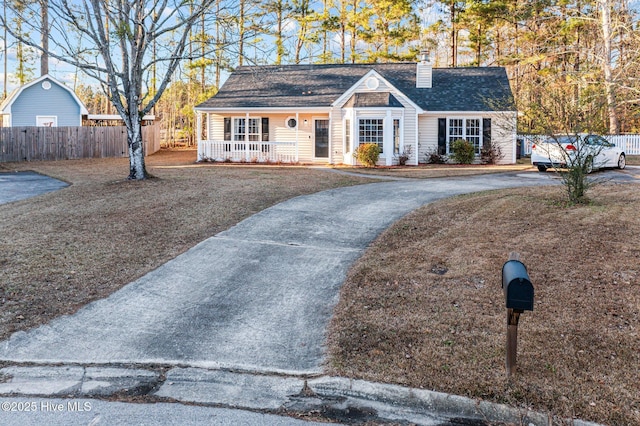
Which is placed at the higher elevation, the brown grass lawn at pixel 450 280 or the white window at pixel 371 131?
the white window at pixel 371 131

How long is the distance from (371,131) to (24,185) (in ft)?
43.0

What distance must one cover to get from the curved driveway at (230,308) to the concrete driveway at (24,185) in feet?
26.5

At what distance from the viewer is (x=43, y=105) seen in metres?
31.1

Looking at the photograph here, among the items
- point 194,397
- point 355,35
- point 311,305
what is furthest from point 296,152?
point 194,397

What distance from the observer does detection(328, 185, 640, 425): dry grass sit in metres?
4.21

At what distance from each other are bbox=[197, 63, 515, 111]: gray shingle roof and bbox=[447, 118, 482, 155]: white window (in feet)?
2.15

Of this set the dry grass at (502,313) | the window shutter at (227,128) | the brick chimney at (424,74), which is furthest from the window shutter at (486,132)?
the dry grass at (502,313)

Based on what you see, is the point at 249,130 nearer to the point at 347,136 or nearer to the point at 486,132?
the point at 347,136

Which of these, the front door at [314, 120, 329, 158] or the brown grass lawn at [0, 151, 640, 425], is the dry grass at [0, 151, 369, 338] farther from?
the front door at [314, 120, 329, 158]

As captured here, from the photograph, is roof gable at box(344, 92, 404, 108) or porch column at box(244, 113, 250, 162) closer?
roof gable at box(344, 92, 404, 108)

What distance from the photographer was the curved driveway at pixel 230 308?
4.91 meters

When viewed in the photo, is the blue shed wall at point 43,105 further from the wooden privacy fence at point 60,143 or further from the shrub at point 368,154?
the shrub at point 368,154

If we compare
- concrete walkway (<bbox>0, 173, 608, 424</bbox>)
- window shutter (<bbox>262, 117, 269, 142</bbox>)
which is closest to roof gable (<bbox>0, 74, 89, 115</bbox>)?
window shutter (<bbox>262, 117, 269, 142</bbox>)

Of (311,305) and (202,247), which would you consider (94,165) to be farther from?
(311,305)
